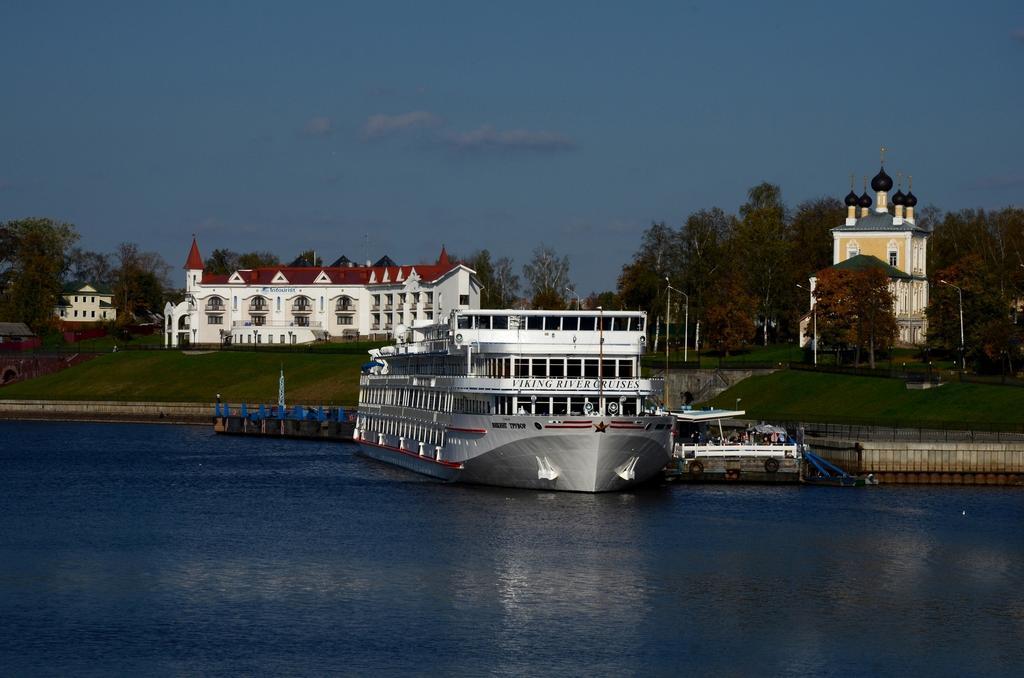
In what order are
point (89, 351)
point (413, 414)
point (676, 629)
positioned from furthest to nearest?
point (89, 351)
point (413, 414)
point (676, 629)

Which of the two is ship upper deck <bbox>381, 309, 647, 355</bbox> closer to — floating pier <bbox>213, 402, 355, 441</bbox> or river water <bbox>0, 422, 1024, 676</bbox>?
river water <bbox>0, 422, 1024, 676</bbox>

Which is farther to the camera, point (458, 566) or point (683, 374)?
point (683, 374)

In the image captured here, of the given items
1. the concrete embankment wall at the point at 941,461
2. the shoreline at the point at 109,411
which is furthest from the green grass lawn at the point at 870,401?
the shoreline at the point at 109,411

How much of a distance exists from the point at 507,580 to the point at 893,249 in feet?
406

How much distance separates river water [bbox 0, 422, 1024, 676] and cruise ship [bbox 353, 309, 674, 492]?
1719 mm

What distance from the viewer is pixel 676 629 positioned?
165 ft

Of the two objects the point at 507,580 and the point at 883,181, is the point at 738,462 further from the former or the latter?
the point at 883,181

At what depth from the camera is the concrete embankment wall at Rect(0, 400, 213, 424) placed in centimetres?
15200

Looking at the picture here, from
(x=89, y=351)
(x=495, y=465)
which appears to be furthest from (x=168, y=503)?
(x=89, y=351)

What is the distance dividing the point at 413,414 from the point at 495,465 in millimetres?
16446

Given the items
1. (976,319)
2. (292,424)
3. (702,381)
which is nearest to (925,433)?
(976,319)

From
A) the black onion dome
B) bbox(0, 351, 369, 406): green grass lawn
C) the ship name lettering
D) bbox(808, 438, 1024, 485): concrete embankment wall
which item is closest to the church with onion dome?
the black onion dome

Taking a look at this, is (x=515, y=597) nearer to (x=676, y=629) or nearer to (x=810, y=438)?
(x=676, y=629)

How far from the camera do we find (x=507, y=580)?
57.3 metres
